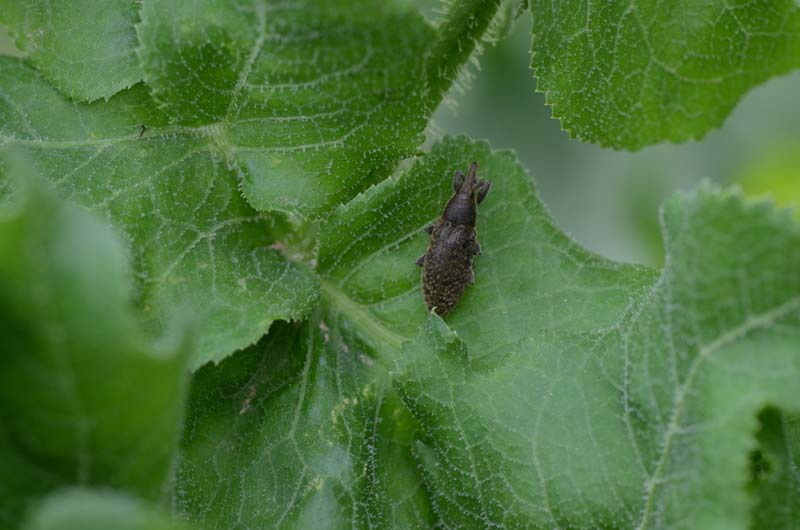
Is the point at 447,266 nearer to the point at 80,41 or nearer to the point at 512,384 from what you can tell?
the point at 512,384

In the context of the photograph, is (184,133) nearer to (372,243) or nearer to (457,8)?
(372,243)

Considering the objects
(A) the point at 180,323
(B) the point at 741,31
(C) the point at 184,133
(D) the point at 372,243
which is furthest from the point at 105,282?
(B) the point at 741,31

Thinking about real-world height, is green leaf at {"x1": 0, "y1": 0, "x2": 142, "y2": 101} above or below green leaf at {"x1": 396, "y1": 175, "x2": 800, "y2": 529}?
above

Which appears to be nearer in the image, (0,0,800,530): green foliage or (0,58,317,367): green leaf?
(0,0,800,530): green foliage

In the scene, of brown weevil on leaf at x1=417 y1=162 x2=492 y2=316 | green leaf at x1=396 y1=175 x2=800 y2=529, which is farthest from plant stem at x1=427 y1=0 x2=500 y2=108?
green leaf at x1=396 y1=175 x2=800 y2=529

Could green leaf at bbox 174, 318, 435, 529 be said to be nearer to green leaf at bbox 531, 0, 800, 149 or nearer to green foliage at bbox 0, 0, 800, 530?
green foliage at bbox 0, 0, 800, 530
